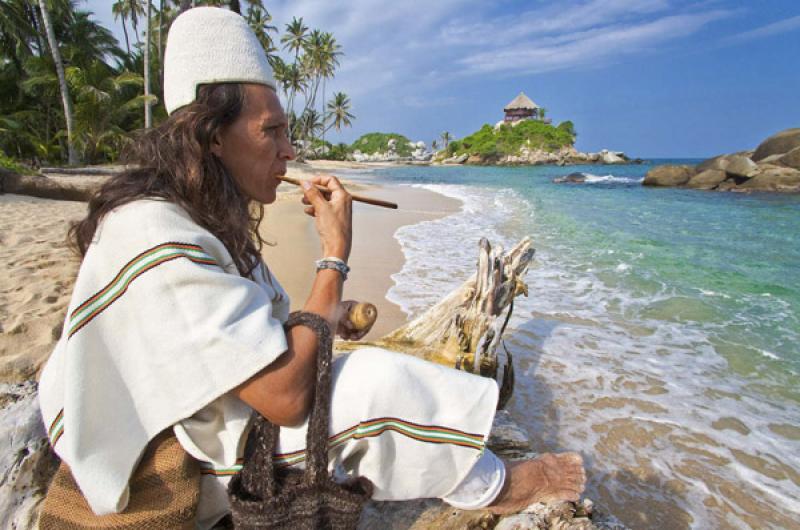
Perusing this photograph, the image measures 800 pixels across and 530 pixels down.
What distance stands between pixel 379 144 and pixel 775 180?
95528 mm

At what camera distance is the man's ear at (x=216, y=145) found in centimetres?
134

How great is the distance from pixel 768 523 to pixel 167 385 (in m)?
3.02

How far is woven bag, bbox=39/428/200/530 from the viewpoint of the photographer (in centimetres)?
114

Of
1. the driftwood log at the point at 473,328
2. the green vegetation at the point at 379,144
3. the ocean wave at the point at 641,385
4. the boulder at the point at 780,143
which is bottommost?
the ocean wave at the point at 641,385

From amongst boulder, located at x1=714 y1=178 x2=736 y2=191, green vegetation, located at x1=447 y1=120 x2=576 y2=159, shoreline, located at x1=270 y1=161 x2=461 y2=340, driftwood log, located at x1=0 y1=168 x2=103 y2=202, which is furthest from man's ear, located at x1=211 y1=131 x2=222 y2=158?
green vegetation, located at x1=447 y1=120 x2=576 y2=159

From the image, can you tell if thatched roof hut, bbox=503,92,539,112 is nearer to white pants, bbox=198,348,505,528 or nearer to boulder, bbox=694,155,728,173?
boulder, bbox=694,155,728,173

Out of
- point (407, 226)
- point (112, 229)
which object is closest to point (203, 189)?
point (112, 229)

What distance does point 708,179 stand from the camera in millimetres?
26578

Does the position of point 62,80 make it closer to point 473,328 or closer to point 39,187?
point 39,187

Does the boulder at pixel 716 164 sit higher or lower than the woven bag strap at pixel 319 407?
higher

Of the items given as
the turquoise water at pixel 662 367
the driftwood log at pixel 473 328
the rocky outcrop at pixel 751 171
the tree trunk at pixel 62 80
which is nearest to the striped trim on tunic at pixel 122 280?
the driftwood log at pixel 473 328

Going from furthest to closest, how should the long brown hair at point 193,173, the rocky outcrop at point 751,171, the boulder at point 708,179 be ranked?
the boulder at point 708,179 → the rocky outcrop at point 751,171 → the long brown hair at point 193,173

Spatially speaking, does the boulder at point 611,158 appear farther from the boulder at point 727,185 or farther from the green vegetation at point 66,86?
the green vegetation at point 66,86

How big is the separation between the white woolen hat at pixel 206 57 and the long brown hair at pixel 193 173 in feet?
0.10
